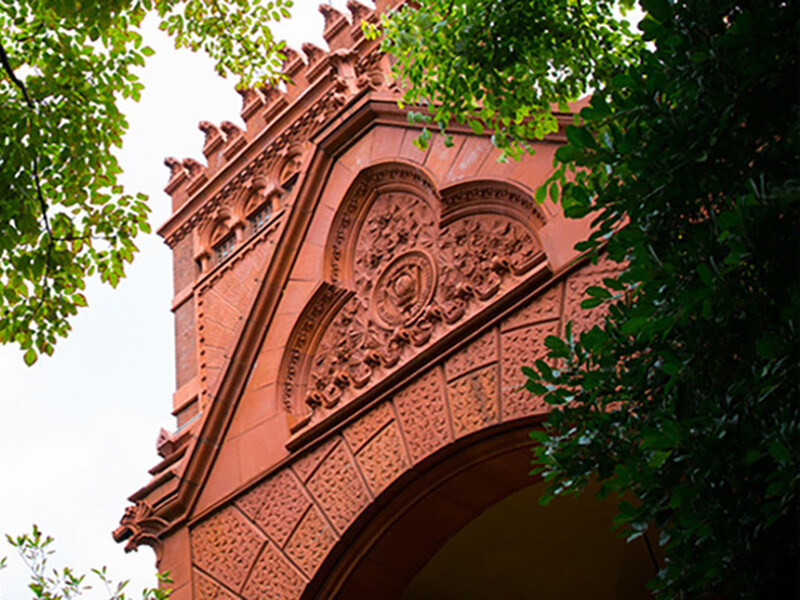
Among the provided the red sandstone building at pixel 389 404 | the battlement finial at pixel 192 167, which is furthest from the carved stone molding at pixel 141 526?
the battlement finial at pixel 192 167

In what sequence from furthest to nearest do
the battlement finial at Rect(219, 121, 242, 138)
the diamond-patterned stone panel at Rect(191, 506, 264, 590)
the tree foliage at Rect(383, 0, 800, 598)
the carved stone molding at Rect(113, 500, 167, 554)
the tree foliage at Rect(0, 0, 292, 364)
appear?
the battlement finial at Rect(219, 121, 242, 138)
the carved stone molding at Rect(113, 500, 167, 554)
the diamond-patterned stone panel at Rect(191, 506, 264, 590)
the tree foliage at Rect(0, 0, 292, 364)
the tree foliage at Rect(383, 0, 800, 598)

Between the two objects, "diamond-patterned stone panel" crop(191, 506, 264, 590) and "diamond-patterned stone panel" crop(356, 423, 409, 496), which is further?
"diamond-patterned stone panel" crop(191, 506, 264, 590)

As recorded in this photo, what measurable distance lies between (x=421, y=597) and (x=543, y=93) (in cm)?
608

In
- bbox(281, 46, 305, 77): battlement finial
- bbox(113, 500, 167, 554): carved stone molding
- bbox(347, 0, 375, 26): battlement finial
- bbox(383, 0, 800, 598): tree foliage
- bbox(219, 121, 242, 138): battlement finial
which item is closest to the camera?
bbox(383, 0, 800, 598): tree foliage

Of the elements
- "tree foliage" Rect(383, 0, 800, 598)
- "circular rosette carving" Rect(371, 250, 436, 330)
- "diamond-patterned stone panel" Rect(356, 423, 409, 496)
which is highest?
"circular rosette carving" Rect(371, 250, 436, 330)

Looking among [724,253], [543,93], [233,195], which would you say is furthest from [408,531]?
[233,195]

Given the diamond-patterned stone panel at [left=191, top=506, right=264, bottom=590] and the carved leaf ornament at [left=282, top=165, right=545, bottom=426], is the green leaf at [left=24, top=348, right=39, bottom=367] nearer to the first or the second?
the carved leaf ornament at [left=282, top=165, right=545, bottom=426]

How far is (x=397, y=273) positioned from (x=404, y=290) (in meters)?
0.27

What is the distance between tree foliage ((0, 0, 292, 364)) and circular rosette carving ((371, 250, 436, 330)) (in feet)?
7.81

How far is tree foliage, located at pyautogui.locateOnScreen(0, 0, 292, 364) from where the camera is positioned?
744 centimetres

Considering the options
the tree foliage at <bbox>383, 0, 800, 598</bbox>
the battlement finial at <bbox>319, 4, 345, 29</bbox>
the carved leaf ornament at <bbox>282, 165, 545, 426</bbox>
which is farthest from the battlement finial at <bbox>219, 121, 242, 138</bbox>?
the tree foliage at <bbox>383, 0, 800, 598</bbox>

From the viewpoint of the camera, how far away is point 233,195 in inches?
601

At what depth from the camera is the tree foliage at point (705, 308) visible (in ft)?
11.5

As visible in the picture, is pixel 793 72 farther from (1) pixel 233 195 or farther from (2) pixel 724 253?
(1) pixel 233 195
